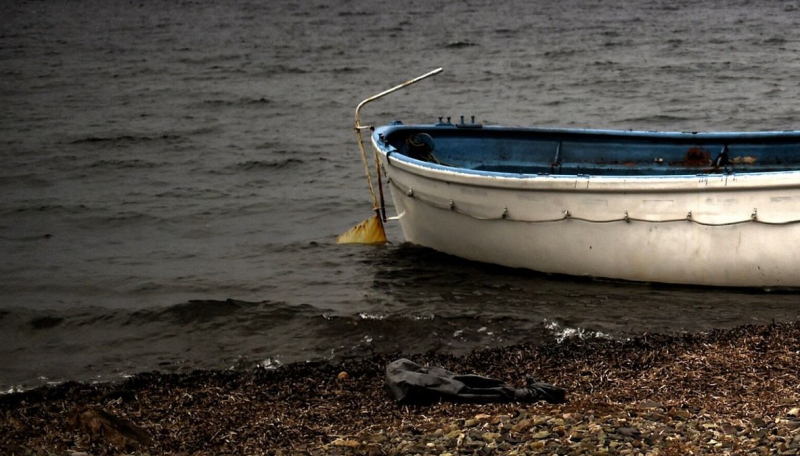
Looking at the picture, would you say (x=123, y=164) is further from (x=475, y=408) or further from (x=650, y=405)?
Result: (x=650, y=405)

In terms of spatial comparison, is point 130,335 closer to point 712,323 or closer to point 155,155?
point 712,323

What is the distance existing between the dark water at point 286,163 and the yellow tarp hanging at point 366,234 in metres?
0.15

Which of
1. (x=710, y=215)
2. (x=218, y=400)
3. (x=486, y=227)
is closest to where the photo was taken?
(x=218, y=400)

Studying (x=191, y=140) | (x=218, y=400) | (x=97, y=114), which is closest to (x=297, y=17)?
(x=97, y=114)

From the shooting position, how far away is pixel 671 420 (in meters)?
6.48

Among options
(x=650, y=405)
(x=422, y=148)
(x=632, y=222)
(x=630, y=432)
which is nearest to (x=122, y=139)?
(x=422, y=148)

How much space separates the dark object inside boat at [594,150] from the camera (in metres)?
11.4

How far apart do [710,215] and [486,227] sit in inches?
88.1

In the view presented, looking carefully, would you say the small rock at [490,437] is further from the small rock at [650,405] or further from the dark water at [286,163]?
the dark water at [286,163]

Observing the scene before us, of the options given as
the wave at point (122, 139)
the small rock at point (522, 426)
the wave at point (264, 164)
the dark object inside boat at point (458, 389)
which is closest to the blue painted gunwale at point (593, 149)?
the dark object inside boat at point (458, 389)

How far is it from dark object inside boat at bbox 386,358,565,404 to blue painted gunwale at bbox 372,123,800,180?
12.6 ft

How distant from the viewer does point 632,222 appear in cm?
988

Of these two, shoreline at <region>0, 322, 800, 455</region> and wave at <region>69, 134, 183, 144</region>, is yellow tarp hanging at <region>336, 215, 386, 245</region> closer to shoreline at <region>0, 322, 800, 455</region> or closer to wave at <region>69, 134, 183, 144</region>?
shoreline at <region>0, 322, 800, 455</region>

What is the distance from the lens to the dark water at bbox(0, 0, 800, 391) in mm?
9930
